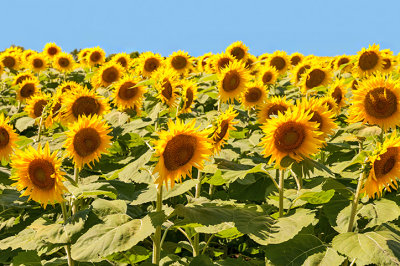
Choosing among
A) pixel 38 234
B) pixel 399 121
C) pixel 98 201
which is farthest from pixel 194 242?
pixel 399 121

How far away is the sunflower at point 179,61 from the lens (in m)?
7.73

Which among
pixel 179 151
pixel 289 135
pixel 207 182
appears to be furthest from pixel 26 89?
pixel 289 135

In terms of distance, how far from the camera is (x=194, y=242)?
3854 millimetres

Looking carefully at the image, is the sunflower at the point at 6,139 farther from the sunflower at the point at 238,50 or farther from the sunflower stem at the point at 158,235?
the sunflower at the point at 238,50

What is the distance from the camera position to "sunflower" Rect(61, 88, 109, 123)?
468 cm

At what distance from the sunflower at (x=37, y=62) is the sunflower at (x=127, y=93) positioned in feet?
18.0

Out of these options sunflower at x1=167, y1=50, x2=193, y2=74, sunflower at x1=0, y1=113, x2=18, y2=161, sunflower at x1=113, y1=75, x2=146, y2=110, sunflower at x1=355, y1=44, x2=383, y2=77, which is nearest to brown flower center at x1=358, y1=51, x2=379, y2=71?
sunflower at x1=355, y1=44, x2=383, y2=77

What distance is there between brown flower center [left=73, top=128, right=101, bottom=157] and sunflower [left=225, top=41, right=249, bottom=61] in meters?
4.89

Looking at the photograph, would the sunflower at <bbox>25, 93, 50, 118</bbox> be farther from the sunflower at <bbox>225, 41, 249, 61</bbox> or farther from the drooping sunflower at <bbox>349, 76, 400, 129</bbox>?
the drooping sunflower at <bbox>349, 76, 400, 129</bbox>

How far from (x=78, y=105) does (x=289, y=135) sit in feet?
8.27

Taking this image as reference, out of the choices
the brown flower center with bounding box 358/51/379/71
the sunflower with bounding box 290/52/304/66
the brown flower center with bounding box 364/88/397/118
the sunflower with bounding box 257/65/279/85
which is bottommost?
the brown flower center with bounding box 364/88/397/118

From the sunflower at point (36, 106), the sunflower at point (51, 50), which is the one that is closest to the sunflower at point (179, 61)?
the sunflower at point (36, 106)

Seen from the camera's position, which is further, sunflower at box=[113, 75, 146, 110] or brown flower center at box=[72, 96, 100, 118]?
sunflower at box=[113, 75, 146, 110]

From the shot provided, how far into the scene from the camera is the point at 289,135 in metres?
3.02
